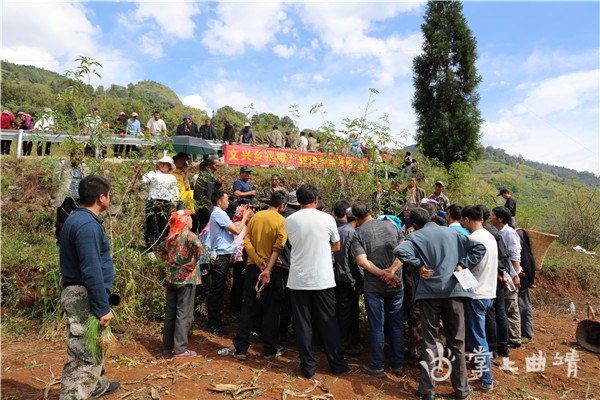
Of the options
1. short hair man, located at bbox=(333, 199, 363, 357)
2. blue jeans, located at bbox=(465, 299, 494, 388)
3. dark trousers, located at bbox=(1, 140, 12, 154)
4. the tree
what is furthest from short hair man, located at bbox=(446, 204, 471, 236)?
the tree

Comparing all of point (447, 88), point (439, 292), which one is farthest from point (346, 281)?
point (447, 88)

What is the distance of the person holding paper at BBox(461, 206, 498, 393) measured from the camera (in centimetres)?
394

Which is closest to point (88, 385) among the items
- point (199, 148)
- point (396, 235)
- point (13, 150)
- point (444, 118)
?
point (396, 235)

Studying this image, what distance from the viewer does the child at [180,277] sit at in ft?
14.0

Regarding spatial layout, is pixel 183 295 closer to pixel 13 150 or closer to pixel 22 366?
pixel 22 366

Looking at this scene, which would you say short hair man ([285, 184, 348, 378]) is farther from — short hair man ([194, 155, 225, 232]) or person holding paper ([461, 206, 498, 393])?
short hair man ([194, 155, 225, 232])

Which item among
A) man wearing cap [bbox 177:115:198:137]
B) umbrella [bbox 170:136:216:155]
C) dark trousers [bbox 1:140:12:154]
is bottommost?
dark trousers [bbox 1:140:12:154]

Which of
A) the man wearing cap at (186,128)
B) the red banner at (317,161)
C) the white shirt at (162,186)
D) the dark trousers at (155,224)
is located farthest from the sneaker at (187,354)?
the man wearing cap at (186,128)

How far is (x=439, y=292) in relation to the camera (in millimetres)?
3625

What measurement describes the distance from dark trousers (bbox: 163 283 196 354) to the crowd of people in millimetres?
14

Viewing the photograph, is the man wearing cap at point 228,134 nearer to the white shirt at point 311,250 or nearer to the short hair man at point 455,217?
the white shirt at point 311,250

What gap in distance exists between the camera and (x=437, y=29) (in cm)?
2050

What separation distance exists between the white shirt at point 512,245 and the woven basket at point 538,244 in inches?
27.6

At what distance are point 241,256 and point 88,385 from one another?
2.62 metres
